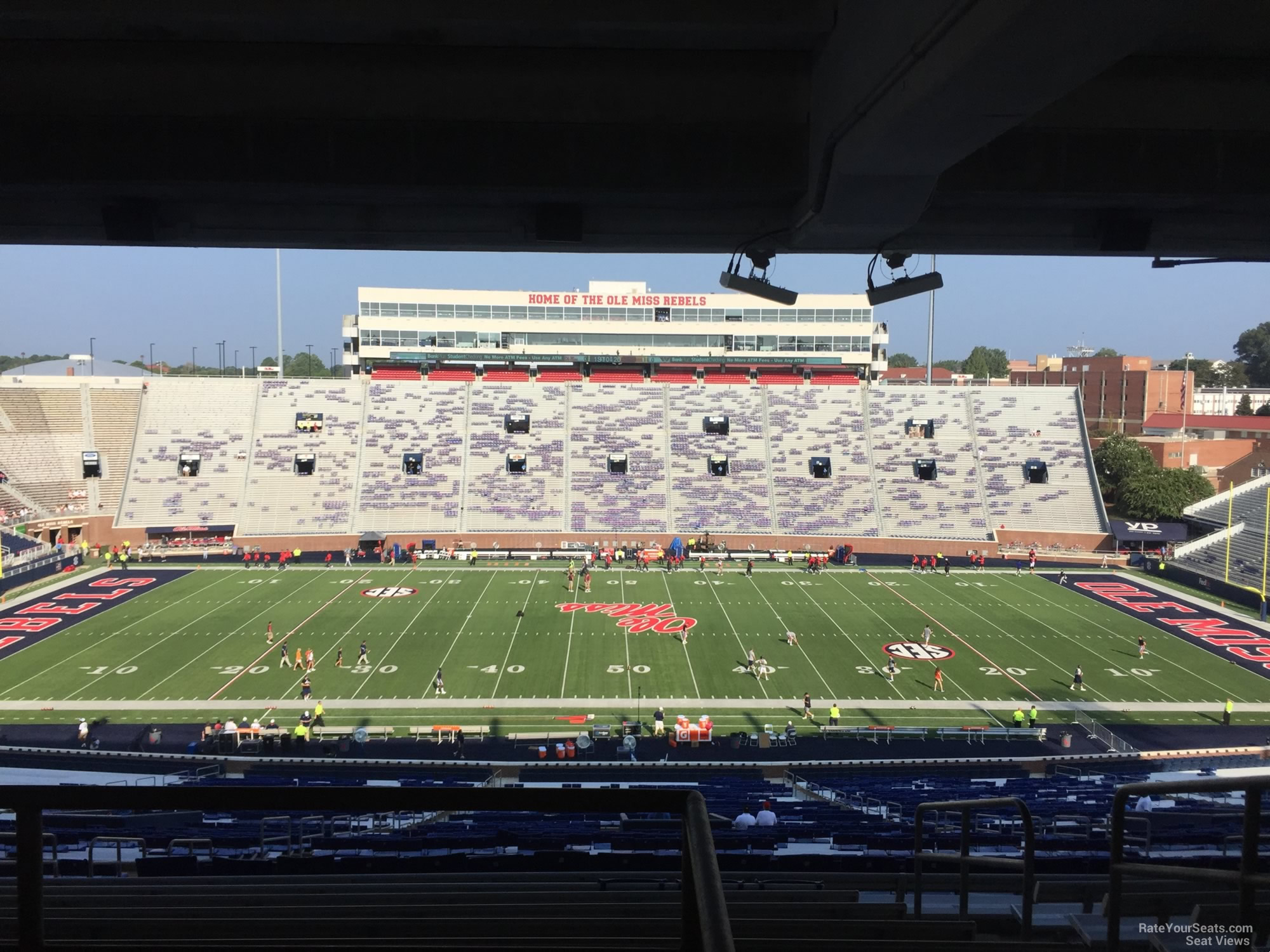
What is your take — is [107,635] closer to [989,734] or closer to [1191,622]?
[989,734]

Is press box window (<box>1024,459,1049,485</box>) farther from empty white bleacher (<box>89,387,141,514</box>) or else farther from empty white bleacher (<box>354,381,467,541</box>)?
empty white bleacher (<box>89,387,141,514</box>)

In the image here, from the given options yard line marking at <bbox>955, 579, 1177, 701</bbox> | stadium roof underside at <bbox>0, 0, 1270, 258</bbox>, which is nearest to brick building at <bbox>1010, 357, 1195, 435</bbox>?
yard line marking at <bbox>955, 579, 1177, 701</bbox>

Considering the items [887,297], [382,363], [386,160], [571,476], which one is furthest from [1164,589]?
[382,363]

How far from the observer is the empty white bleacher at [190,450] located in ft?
125

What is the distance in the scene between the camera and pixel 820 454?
140ft

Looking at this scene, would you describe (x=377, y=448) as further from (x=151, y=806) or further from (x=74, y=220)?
(x=151, y=806)

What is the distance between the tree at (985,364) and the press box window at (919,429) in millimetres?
65511

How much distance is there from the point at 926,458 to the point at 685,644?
22150mm

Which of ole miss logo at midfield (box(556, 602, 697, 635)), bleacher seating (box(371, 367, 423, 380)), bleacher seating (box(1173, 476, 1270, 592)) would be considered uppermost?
bleacher seating (box(371, 367, 423, 380))

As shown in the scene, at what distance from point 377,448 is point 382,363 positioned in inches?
557

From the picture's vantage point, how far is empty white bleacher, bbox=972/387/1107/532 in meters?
39.1

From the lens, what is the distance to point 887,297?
6.34 m

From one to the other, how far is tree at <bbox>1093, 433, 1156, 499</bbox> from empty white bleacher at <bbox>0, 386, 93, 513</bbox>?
5130cm

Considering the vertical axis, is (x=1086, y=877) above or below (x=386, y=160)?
below
